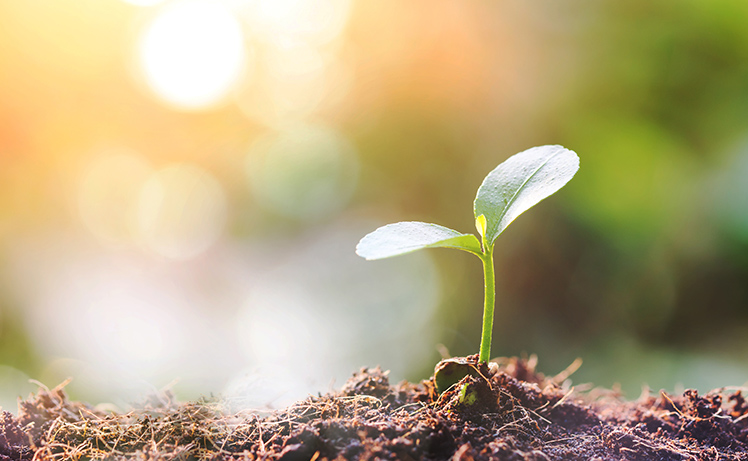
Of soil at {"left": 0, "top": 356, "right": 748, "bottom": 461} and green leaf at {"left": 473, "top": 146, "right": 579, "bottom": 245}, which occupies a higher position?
green leaf at {"left": 473, "top": 146, "right": 579, "bottom": 245}

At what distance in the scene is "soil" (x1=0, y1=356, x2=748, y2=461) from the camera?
0.56 metres

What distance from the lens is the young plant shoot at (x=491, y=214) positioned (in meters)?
0.57

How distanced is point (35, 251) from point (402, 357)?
64.6 inches

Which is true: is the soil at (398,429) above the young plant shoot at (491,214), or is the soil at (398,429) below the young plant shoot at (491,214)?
below

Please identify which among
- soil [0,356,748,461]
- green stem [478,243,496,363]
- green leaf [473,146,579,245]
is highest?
green leaf [473,146,579,245]

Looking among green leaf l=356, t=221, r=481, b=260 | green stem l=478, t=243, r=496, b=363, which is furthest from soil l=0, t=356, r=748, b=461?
green leaf l=356, t=221, r=481, b=260

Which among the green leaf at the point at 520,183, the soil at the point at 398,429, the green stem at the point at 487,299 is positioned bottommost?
the soil at the point at 398,429

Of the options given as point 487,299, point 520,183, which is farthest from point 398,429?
point 520,183

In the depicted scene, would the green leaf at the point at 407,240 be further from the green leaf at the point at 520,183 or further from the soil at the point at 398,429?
the soil at the point at 398,429

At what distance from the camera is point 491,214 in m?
0.65

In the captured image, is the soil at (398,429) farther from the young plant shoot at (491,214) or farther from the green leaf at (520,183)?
the green leaf at (520,183)

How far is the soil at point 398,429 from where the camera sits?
0.56 metres

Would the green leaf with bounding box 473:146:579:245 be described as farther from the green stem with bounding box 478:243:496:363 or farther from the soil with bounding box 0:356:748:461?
the soil with bounding box 0:356:748:461

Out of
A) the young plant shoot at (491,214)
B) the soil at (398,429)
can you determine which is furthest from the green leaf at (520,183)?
the soil at (398,429)
